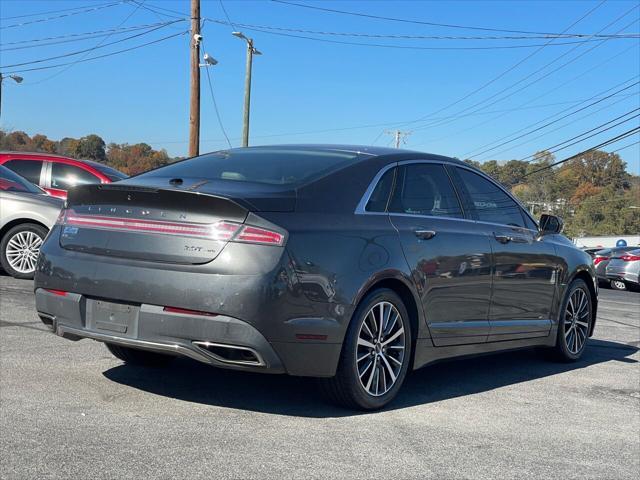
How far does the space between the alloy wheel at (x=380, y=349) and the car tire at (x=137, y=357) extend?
4.77 ft

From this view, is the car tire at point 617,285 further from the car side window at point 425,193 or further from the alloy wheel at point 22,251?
the car side window at point 425,193

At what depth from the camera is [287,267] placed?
394 centimetres

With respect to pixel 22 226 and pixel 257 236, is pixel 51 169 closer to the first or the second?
pixel 22 226

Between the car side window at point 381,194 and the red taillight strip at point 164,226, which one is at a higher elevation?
the car side window at point 381,194

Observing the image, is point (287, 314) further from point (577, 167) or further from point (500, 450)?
point (577, 167)

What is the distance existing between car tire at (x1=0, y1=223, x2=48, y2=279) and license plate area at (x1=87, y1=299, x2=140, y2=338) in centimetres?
572

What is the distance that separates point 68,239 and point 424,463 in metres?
2.38

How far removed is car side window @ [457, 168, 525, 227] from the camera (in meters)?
5.63

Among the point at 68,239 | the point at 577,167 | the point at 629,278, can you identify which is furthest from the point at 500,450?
the point at 577,167

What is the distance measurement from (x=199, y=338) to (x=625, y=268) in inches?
704

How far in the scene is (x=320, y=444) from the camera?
3.81 m

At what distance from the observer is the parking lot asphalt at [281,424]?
3.46 m

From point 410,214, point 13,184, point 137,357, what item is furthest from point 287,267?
point 13,184

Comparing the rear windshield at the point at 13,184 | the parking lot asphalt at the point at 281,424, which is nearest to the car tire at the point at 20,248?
the rear windshield at the point at 13,184
